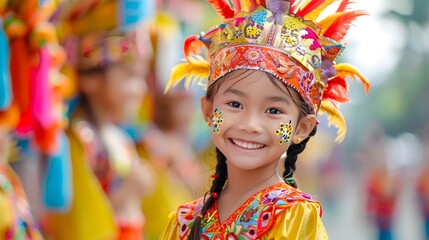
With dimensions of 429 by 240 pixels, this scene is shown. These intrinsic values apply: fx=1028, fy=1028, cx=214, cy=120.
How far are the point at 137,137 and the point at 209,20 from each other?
321 centimetres

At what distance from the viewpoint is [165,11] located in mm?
7676

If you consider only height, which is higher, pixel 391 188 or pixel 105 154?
pixel 105 154

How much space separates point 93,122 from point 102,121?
61mm

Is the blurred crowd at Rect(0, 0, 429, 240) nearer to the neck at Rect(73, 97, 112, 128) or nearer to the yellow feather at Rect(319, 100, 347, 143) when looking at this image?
the neck at Rect(73, 97, 112, 128)

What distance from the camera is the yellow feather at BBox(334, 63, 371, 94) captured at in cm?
340

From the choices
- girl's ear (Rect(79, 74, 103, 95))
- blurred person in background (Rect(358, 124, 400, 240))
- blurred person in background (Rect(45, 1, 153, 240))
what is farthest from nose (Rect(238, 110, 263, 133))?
blurred person in background (Rect(358, 124, 400, 240))

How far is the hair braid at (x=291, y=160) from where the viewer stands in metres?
3.42

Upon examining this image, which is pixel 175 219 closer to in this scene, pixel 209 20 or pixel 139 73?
pixel 139 73

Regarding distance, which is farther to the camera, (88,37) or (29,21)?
(88,37)

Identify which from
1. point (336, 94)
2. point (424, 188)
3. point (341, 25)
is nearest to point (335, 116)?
point (336, 94)

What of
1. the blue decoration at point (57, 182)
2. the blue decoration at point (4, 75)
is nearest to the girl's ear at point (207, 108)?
the blue decoration at point (4, 75)

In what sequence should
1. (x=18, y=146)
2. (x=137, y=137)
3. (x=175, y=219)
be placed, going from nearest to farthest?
(x=175, y=219), (x=18, y=146), (x=137, y=137)

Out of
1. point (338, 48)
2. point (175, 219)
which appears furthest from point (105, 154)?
point (338, 48)

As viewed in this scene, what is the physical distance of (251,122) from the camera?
3160mm
